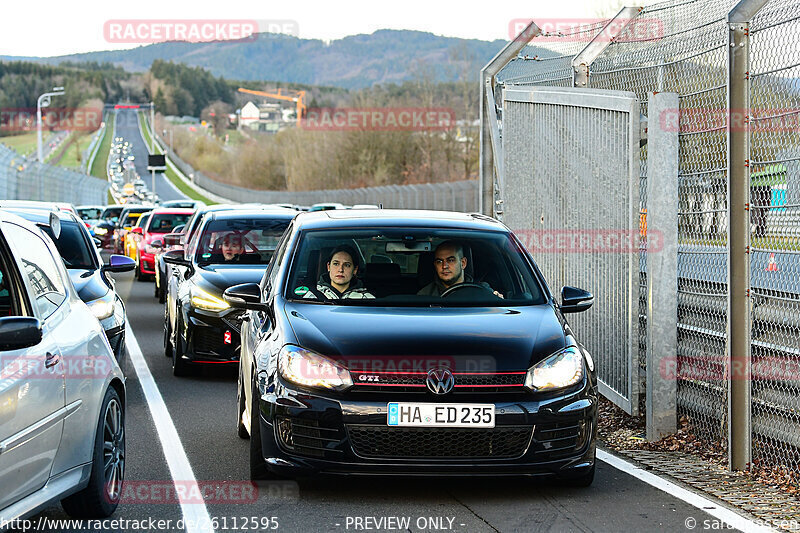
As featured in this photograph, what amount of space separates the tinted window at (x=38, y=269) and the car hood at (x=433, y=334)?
1.28 metres

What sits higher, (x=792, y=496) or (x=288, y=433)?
(x=288, y=433)

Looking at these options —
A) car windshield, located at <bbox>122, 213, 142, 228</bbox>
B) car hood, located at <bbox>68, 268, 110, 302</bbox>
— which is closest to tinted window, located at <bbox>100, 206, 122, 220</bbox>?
car windshield, located at <bbox>122, 213, 142, 228</bbox>

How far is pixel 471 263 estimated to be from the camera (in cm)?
817

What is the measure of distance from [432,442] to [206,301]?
6.02m

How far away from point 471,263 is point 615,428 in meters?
2.01

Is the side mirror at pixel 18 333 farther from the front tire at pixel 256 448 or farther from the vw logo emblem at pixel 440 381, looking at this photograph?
the vw logo emblem at pixel 440 381

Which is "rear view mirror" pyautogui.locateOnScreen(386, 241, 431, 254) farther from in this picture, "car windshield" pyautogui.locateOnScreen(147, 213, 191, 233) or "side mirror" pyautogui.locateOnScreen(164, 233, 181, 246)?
"car windshield" pyautogui.locateOnScreen(147, 213, 191, 233)

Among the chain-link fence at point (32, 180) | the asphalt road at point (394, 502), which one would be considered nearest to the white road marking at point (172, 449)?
the asphalt road at point (394, 502)

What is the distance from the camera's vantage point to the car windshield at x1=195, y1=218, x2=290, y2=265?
44.6 ft

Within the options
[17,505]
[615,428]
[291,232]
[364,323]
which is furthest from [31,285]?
[615,428]

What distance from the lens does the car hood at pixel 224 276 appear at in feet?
40.3

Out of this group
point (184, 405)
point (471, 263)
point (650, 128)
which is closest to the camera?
point (471, 263)

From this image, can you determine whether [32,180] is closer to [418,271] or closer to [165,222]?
[165,222]

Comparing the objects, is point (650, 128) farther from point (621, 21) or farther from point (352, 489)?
point (352, 489)
